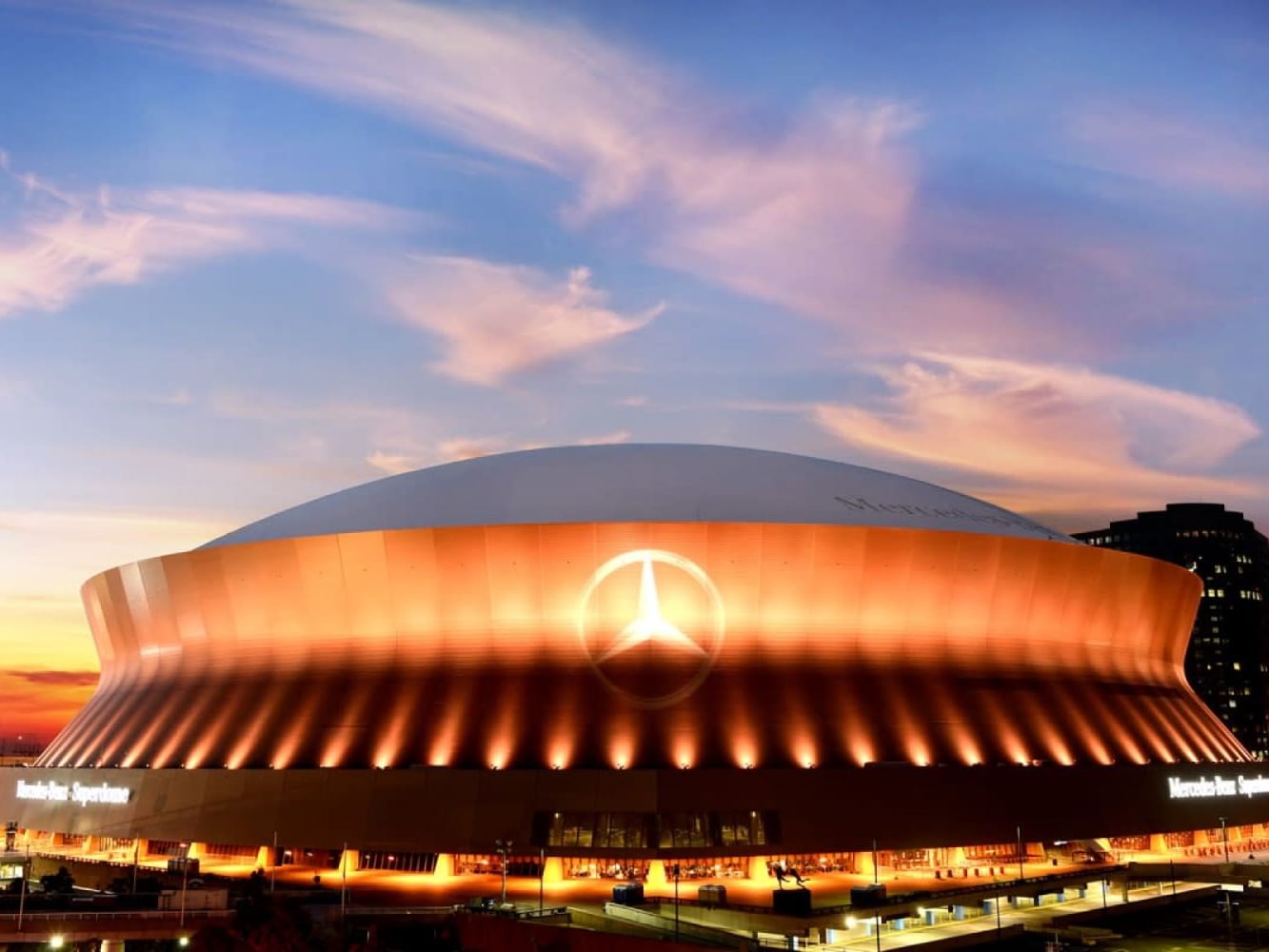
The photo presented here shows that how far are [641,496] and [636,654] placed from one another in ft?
23.8

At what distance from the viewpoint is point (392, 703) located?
40.4m

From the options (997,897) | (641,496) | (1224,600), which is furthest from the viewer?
(1224,600)

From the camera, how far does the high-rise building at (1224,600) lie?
500 feet

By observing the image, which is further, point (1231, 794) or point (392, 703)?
point (1231, 794)

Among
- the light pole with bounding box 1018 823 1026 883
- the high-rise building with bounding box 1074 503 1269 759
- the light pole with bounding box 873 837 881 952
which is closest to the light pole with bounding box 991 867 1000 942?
the light pole with bounding box 1018 823 1026 883

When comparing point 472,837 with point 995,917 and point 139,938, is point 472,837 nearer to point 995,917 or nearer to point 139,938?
point 139,938

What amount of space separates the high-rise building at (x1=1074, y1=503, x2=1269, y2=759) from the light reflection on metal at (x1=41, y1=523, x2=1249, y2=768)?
11730cm

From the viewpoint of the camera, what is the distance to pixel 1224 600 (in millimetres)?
158375

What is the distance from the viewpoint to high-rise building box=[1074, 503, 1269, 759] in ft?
500

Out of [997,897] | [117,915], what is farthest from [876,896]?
[117,915]

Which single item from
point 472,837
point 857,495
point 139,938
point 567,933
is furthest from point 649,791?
point 857,495

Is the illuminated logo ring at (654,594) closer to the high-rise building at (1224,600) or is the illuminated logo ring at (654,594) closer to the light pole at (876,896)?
the light pole at (876,896)

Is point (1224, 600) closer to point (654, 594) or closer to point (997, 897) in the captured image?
point (654, 594)

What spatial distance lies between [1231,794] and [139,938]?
39.8 metres
